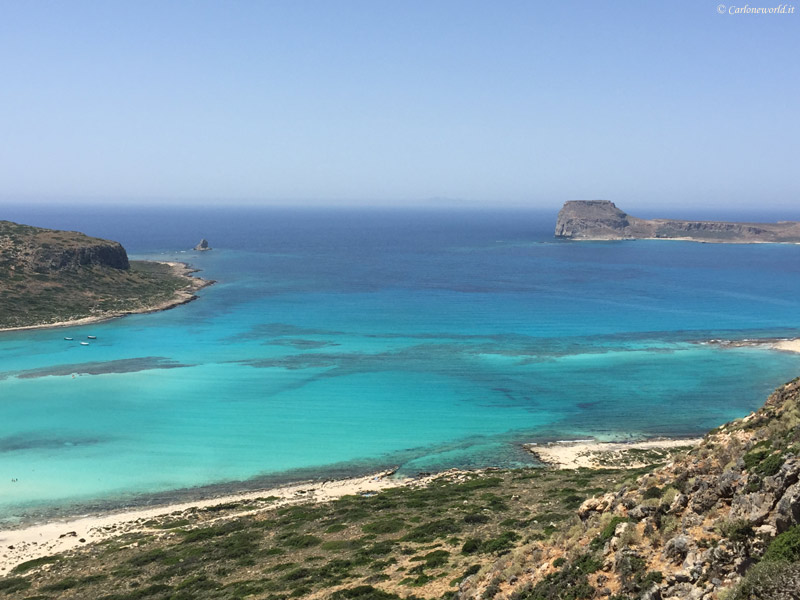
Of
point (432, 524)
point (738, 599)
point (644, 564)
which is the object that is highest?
point (738, 599)

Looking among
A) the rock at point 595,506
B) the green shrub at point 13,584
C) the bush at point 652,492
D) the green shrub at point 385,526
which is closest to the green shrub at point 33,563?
the green shrub at point 13,584

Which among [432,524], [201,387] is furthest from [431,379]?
[432,524]

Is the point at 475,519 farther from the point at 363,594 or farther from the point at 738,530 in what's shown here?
the point at 738,530

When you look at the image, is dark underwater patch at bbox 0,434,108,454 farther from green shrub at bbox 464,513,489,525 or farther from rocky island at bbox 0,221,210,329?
rocky island at bbox 0,221,210,329

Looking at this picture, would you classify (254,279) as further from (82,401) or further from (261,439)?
(261,439)

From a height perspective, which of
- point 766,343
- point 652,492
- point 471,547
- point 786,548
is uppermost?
point 786,548

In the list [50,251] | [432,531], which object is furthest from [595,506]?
[50,251]
